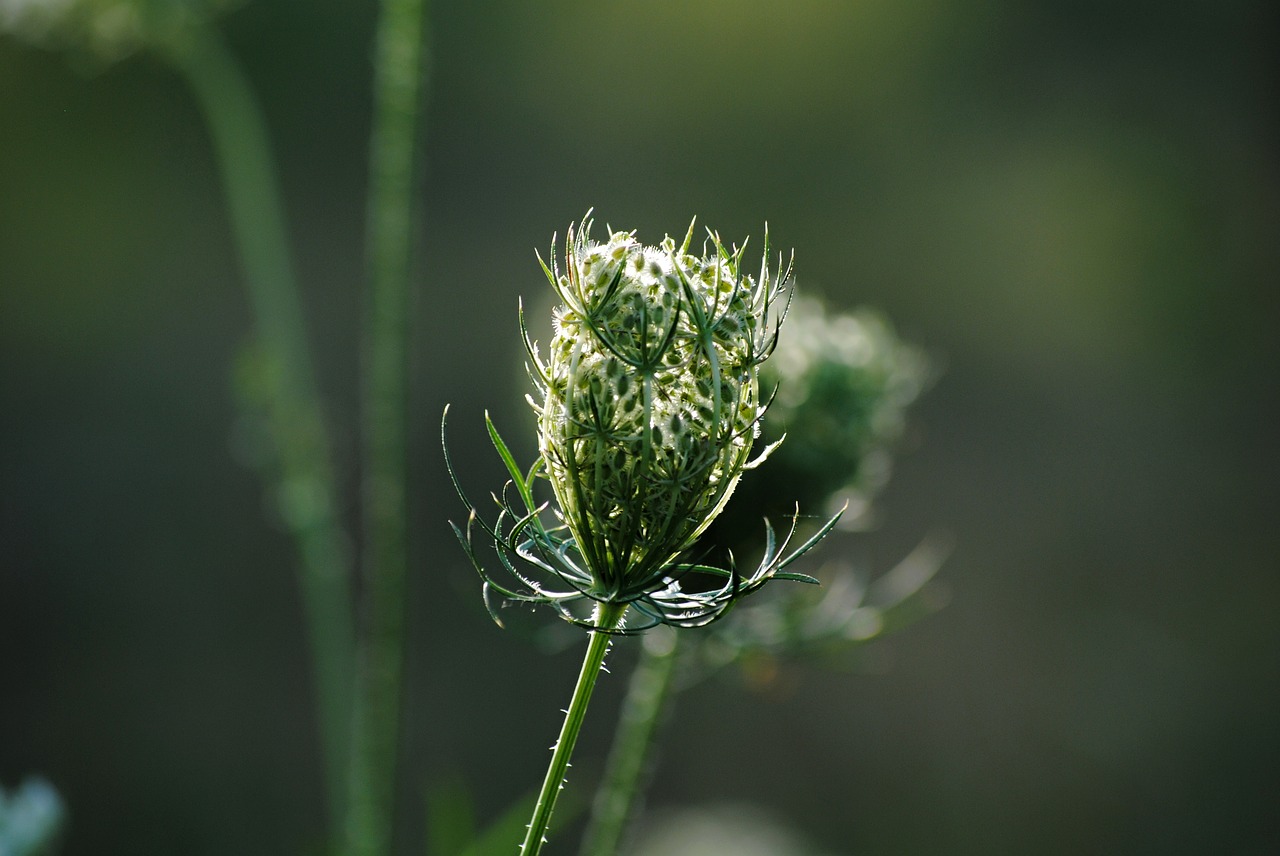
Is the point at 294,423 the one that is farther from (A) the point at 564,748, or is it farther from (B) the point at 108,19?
(A) the point at 564,748

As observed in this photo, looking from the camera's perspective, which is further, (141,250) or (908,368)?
(141,250)

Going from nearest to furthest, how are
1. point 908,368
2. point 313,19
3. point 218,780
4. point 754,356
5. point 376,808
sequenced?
point 754,356 → point 376,808 → point 908,368 → point 218,780 → point 313,19

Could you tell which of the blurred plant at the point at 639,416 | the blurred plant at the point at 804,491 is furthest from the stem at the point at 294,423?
the blurred plant at the point at 639,416

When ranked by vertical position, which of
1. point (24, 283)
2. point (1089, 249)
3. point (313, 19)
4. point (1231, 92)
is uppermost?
point (1231, 92)

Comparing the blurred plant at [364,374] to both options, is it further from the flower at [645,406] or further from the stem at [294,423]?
the flower at [645,406]

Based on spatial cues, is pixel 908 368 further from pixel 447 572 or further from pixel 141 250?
pixel 141 250

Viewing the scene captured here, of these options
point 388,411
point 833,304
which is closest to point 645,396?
point 388,411

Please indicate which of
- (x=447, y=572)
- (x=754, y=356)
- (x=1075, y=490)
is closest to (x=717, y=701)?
(x=447, y=572)
